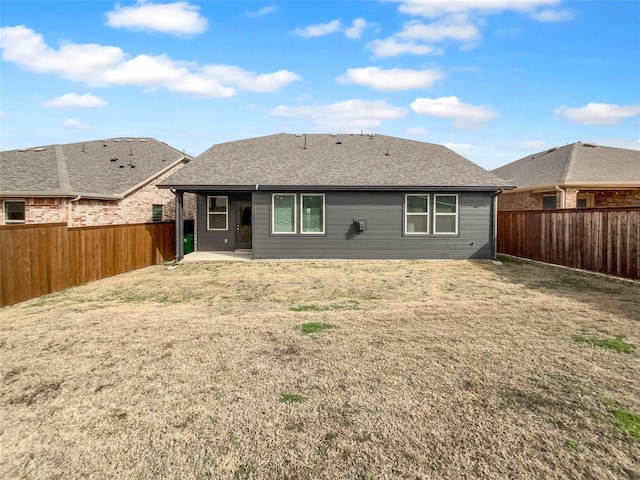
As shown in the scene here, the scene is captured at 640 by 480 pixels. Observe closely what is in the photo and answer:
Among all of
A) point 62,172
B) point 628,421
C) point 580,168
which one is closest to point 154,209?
point 62,172

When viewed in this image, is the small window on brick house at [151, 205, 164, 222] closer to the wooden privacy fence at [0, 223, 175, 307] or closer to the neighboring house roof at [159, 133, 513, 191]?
the neighboring house roof at [159, 133, 513, 191]

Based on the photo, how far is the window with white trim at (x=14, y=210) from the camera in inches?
514

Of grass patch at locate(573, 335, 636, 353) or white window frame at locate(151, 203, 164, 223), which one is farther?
white window frame at locate(151, 203, 164, 223)

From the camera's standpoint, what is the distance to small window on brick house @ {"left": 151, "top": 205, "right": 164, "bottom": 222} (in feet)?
56.6

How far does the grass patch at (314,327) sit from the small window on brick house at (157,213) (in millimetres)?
14366

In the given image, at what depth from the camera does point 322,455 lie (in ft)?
8.32

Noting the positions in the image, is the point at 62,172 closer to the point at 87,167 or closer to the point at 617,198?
the point at 87,167

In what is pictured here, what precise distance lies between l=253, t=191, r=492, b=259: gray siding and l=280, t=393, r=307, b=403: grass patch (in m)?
9.86

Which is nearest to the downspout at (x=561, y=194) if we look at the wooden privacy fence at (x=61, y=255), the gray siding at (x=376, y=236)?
the gray siding at (x=376, y=236)

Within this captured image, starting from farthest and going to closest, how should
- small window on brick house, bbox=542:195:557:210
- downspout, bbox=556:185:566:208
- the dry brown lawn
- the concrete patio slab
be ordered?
small window on brick house, bbox=542:195:557:210, downspout, bbox=556:185:566:208, the concrete patio slab, the dry brown lawn

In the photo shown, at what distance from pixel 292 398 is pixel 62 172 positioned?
1569 centimetres

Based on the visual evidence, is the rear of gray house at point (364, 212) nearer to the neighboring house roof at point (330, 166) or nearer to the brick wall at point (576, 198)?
the neighboring house roof at point (330, 166)

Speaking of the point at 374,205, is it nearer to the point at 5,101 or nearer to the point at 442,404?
the point at 442,404

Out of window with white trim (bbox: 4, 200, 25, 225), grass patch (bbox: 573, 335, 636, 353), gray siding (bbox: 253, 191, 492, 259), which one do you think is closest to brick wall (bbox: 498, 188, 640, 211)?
gray siding (bbox: 253, 191, 492, 259)
